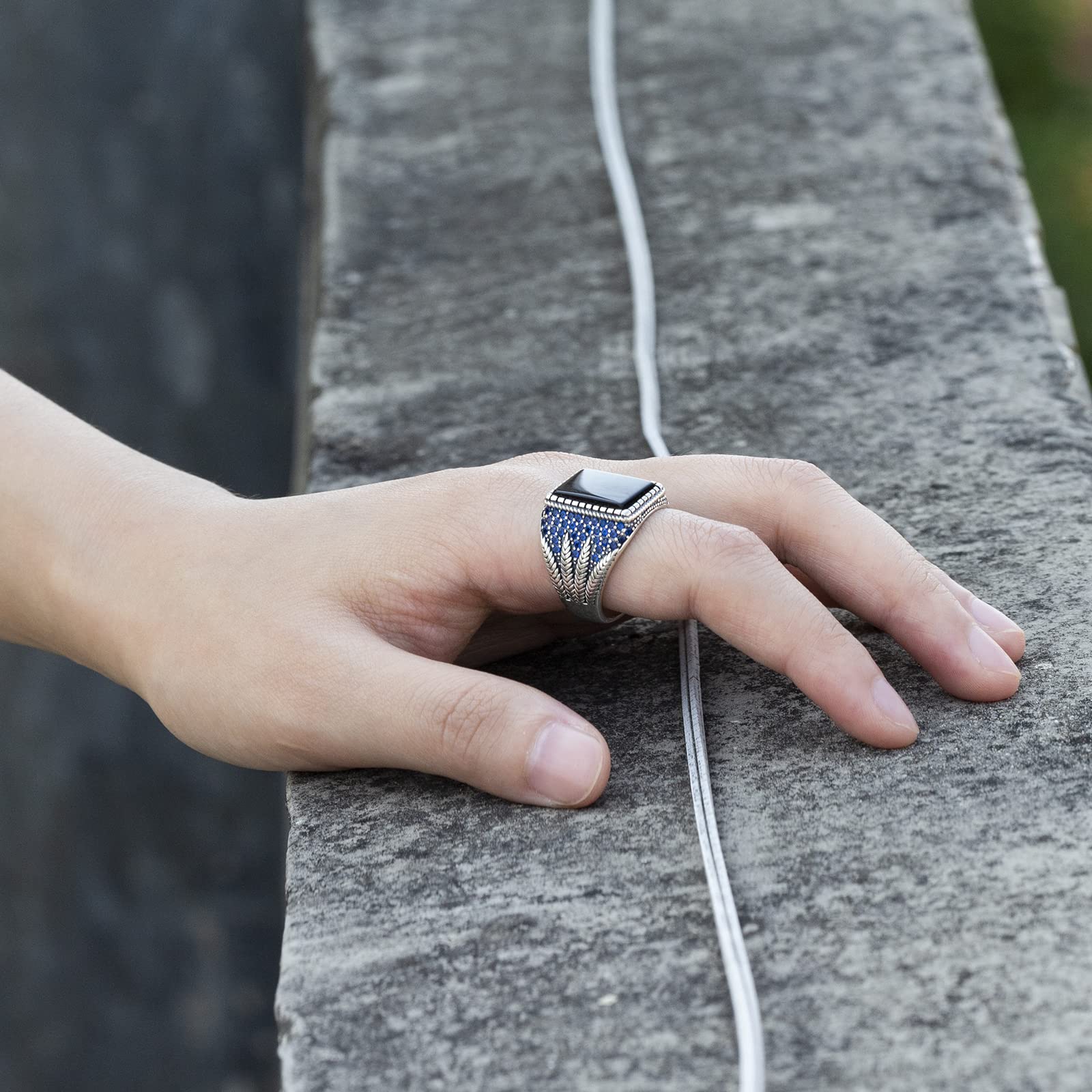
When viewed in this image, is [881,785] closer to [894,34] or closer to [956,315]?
[956,315]

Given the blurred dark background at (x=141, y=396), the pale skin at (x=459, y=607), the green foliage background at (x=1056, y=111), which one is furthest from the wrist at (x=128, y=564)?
the green foliage background at (x=1056, y=111)

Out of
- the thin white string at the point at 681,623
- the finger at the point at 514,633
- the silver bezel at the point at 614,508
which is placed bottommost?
the finger at the point at 514,633

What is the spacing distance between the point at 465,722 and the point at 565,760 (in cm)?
8

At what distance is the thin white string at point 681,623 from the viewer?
2.38 ft

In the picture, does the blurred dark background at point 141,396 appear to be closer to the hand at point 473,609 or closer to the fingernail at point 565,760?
the hand at point 473,609

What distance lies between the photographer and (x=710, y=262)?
1563 millimetres

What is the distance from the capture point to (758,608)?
0.91m

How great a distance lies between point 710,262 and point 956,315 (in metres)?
0.32

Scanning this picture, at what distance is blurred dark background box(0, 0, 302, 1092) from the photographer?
2.22 meters

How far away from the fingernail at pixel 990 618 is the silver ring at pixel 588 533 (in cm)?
26

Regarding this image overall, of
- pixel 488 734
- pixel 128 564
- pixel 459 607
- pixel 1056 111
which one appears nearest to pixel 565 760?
pixel 488 734

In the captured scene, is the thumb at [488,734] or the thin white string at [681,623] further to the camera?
the thumb at [488,734]

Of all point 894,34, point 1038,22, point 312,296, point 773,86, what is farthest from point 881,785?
point 1038,22

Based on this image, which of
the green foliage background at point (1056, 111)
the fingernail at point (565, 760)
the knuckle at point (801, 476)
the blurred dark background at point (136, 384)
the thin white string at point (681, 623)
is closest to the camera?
the thin white string at point (681, 623)
